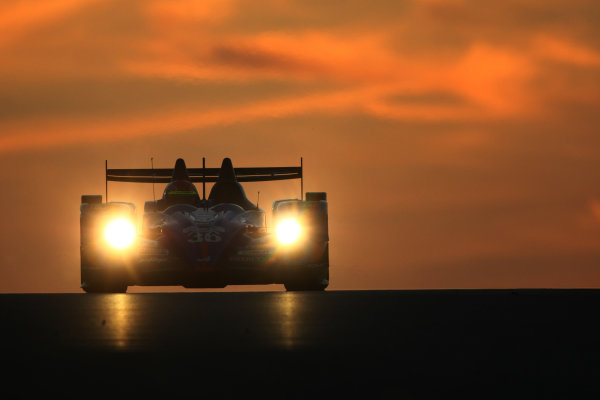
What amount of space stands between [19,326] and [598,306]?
24.6 ft

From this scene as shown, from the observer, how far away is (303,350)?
8.66 metres

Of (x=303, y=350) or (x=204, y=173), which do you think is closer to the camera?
(x=303, y=350)

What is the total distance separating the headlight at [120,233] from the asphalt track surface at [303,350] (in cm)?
573

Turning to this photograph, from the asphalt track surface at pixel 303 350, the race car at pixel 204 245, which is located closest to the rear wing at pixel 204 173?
the race car at pixel 204 245

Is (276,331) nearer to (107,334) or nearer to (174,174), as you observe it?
(107,334)

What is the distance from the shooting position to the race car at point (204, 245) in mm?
20094

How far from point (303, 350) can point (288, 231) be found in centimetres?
1243

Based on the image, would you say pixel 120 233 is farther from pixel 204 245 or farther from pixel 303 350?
pixel 303 350

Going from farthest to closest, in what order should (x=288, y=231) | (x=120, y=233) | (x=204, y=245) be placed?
(x=288, y=231) → (x=120, y=233) → (x=204, y=245)

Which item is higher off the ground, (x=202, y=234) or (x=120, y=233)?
(x=120, y=233)

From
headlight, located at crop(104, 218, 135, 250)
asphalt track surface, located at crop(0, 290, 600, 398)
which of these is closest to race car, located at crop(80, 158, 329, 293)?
headlight, located at crop(104, 218, 135, 250)

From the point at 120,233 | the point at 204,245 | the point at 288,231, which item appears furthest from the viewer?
the point at 288,231

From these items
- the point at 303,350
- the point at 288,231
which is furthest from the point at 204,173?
the point at 303,350

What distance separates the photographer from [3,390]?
6.36m
